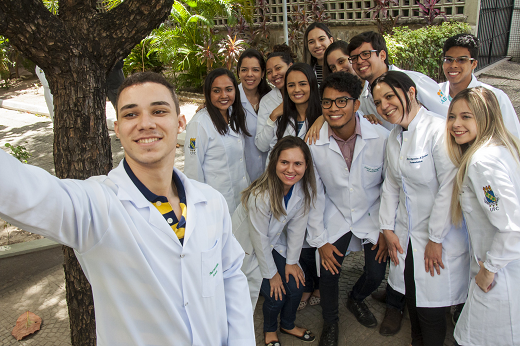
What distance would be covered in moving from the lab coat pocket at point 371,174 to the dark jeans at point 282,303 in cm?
84

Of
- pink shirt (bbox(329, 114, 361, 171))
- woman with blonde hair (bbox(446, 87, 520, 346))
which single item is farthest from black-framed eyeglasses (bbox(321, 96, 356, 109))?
woman with blonde hair (bbox(446, 87, 520, 346))

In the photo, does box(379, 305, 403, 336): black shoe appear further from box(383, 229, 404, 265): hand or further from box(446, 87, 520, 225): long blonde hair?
box(446, 87, 520, 225): long blonde hair

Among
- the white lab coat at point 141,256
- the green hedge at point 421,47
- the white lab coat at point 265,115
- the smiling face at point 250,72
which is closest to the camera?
the white lab coat at point 141,256

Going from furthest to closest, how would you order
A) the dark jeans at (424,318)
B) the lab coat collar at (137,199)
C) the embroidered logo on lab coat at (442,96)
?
the embroidered logo on lab coat at (442,96), the dark jeans at (424,318), the lab coat collar at (137,199)

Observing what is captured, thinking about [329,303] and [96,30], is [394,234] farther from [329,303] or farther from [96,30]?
[96,30]

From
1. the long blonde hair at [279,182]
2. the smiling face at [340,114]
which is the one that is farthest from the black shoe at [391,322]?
the smiling face at [340,114]

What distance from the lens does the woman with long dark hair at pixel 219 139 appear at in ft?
11.3

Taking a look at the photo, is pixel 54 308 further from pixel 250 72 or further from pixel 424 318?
pixel 424 318

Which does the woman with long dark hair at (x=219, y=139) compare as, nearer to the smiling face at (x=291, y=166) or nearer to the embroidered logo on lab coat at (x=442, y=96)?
the smiling face at (x=291, y=166)

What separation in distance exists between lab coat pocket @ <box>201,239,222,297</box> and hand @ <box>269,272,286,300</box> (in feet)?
4.82

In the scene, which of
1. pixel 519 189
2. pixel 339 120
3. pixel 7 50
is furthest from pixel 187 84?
pixel 519 189

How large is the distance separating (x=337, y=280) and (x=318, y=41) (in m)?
2.36

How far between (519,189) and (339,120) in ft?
3.90

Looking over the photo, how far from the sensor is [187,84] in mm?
10109
